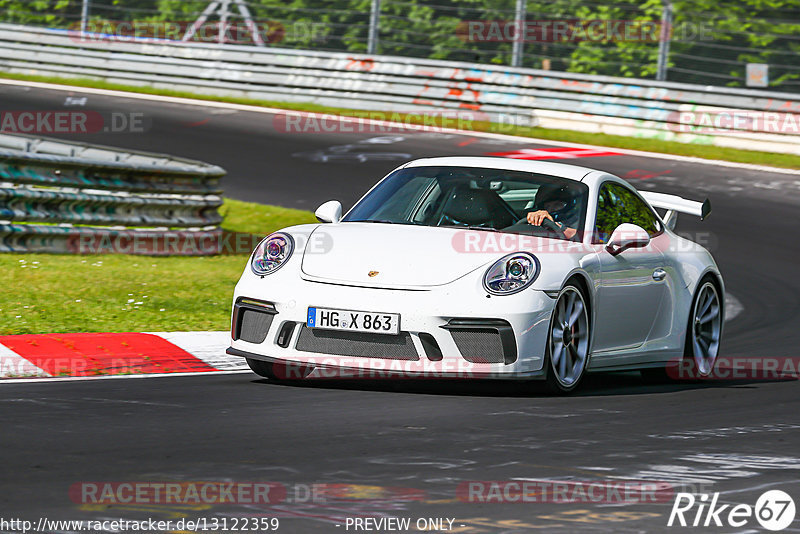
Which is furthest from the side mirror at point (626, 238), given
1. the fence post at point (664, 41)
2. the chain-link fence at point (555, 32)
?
the fence post at point (664, 41)

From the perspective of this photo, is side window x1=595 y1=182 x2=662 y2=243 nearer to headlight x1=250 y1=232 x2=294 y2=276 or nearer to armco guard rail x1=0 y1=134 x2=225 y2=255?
headlight x1=250 y1=232 x2=294 y2=276

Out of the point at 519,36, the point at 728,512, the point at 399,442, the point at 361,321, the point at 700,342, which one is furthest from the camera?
the point at 519,36

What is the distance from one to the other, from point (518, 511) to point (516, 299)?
8.43 feet

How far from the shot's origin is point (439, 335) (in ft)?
24.0

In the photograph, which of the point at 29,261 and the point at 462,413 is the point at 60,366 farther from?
the point at 29,261

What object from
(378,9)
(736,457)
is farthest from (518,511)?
(378,9)

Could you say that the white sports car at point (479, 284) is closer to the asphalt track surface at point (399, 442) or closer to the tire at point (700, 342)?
the tire at point (700, 342)

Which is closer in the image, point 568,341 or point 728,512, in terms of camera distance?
point 728,512

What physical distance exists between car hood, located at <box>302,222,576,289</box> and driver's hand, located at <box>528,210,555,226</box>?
35 cm

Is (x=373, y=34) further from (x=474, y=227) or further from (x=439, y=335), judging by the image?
(x=439, y=335)

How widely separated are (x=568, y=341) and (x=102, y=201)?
5.84 meters

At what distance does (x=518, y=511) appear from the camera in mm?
4891

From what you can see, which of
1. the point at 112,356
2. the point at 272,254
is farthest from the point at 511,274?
the point at 112,356

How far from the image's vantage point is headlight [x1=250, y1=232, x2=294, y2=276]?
7.80 metres
